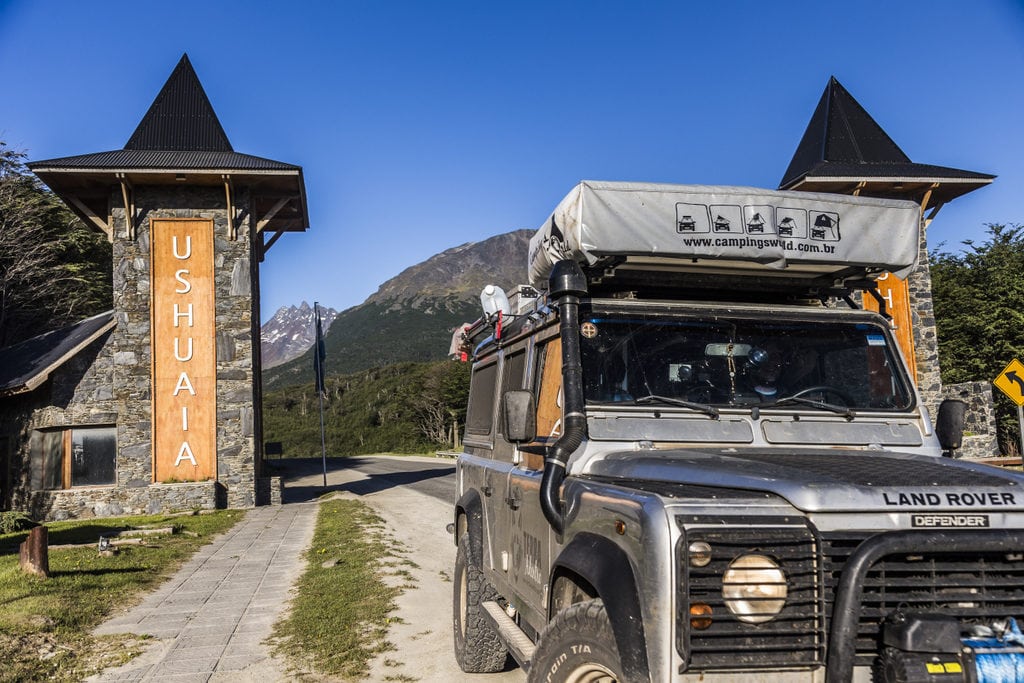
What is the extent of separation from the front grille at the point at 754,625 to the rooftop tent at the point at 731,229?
1.70 metres

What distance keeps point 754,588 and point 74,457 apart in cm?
2159

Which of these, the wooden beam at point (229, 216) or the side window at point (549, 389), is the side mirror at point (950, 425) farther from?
the wooden beam at point (229, 216)

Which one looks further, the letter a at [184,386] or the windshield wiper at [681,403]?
the letter a at [184,386]

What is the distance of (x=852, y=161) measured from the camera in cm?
2366

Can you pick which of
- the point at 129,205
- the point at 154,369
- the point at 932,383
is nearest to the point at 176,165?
the point at 129,205

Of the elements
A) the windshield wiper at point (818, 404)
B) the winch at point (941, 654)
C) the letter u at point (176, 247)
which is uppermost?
the letter u at point (176, 247)

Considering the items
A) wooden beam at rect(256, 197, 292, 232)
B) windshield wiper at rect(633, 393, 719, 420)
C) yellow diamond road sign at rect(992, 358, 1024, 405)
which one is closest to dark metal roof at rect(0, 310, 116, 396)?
wooden beam at rect(256, 197, 292, 232)

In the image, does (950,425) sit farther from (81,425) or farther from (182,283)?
(81,425)

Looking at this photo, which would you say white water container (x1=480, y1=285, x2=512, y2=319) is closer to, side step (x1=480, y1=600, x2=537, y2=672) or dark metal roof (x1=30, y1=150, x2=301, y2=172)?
side step (x1=480, y1=600, x2=537, y2=672)

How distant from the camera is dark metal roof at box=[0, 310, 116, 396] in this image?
1959 centimetres

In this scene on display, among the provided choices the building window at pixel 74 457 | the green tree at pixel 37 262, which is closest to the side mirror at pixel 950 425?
the building window at pixel 74 457

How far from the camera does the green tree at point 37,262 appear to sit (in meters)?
29.4

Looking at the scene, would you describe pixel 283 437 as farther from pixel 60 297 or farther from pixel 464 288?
pixel 464 288

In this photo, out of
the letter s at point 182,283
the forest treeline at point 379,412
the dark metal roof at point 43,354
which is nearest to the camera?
the dark metal roof at point 43,354
